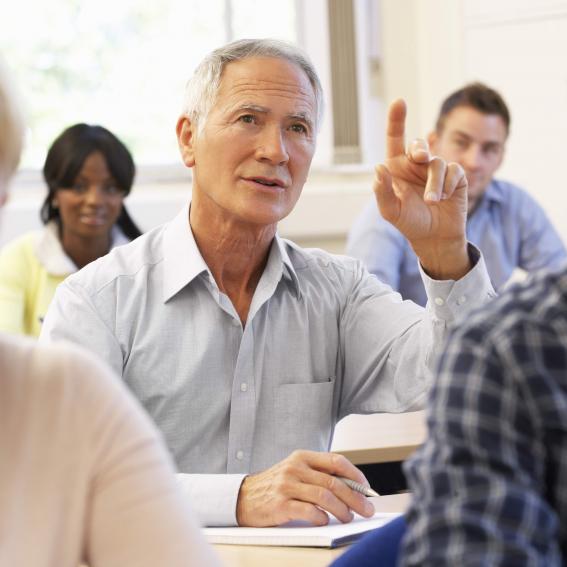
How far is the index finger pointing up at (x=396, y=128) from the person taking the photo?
1871mm

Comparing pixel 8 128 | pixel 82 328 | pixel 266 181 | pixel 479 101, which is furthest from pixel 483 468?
pixel 479 101

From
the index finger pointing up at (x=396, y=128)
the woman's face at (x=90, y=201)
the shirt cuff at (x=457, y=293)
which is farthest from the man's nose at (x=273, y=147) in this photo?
the woman's face at (x=90, y=201)

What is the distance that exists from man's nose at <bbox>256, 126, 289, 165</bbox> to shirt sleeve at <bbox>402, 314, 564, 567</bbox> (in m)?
1.23

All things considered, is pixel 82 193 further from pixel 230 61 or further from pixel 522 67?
pixel 522 67

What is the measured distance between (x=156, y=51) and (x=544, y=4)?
160 centimetres

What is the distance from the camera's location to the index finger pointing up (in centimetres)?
187

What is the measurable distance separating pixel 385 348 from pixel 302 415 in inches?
7.8

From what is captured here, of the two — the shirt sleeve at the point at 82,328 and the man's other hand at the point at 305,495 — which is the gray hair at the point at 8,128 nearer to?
the man's other hand at the point at 305,495

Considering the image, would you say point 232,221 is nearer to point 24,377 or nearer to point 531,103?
point 24,377

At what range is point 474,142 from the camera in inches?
157

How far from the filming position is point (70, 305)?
198 cm

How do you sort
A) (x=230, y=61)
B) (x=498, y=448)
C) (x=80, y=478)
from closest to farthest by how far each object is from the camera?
(x=498, y=448), (x=80, y=478), (x=230, y=61)

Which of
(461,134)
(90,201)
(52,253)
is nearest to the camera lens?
(52,253)

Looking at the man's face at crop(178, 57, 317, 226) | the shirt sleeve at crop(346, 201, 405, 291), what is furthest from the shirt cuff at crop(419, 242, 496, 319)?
the shirt sleeve at crop(346, 201, 405, 291)
